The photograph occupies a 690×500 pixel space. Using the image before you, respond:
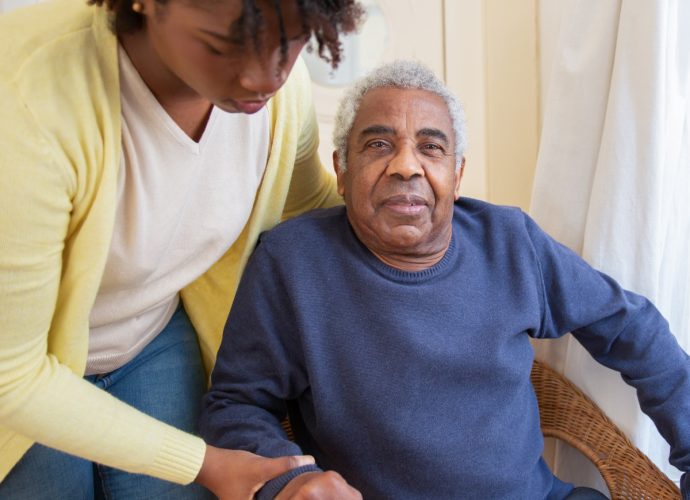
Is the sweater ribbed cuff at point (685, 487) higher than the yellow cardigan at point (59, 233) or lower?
lower

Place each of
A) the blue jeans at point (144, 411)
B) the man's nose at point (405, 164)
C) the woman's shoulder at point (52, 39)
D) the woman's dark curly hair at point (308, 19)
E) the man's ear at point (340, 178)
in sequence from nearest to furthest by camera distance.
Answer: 1. the woman's dark curly hair at point (308, 19)
2. the woman's shoulder at point (52, 39)
3. the blue jeans at point (144, 411)
4. the man's nose at point (405, 164)
5. the man's ear at point (340, 178)

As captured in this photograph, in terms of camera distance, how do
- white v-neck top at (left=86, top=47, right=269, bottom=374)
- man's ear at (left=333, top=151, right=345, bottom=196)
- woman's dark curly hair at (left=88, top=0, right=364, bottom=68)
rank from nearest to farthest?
woman's dark curly hair at (left=88, top=0, right=364, bottom=68) < white v-neck top at (left=86, top=47, right=269, bottom=374) < man's ear at (left=333, top=151, right=345, bottom=196)

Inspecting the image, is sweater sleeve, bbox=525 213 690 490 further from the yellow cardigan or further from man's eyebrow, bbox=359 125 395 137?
the yellow cardigan

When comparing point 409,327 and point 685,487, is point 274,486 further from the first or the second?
point 685,487

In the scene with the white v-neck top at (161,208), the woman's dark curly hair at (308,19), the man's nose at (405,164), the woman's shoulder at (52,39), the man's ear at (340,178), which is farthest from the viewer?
the man's ear at (340,178)

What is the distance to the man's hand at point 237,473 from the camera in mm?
1028

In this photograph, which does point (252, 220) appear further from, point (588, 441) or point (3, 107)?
point (588, 441)

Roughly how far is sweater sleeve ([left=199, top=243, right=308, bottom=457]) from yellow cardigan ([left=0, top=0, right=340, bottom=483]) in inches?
8.8

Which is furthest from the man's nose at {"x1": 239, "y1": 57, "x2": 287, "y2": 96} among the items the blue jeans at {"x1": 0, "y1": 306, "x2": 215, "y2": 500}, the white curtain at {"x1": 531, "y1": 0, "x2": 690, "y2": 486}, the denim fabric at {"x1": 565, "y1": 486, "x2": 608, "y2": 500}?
the denim fabric at {"x1": 565, "y1": 486, "x2": 608, "y2": 500}

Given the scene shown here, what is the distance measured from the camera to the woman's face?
70 cm

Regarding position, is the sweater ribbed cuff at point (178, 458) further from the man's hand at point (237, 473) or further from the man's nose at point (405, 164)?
the man's nose at point (405, 164)

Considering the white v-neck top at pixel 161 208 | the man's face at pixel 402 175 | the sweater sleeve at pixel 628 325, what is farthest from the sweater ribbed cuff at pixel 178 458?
the sweater sleeve at pixel 628 325

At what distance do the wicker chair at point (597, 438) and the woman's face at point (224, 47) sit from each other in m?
1.04

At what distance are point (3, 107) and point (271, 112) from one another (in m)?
0.51
